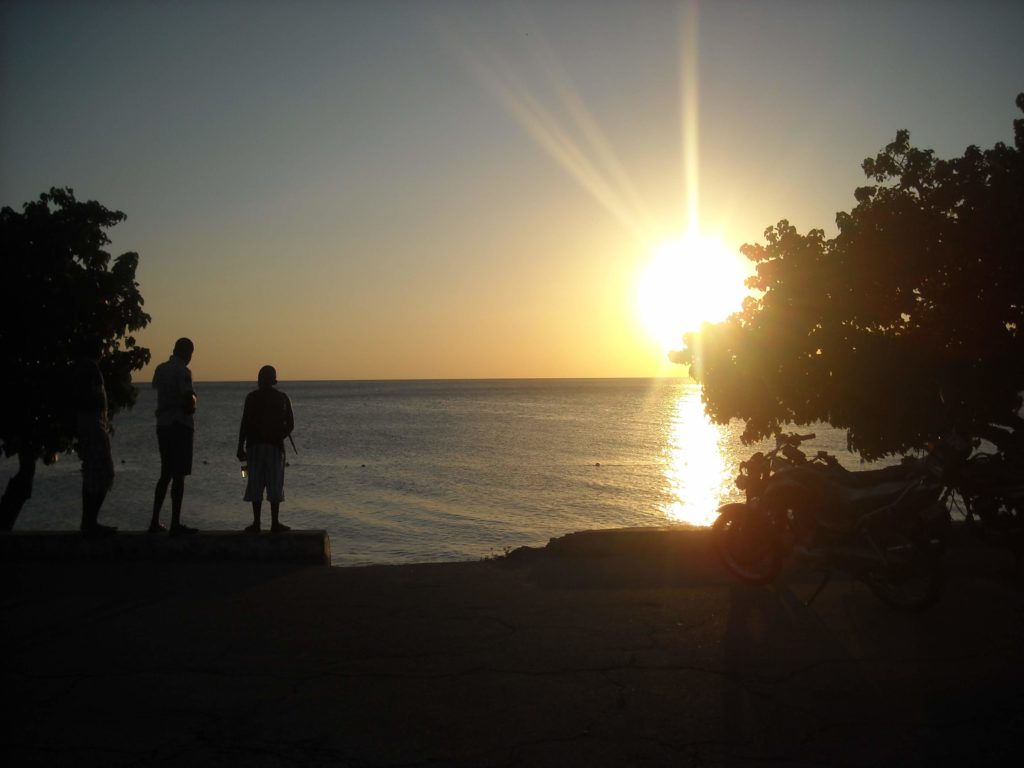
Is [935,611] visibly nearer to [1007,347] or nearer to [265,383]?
[1007,347]

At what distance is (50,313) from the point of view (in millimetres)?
15680

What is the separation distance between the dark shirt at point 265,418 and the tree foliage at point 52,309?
6.97 metres

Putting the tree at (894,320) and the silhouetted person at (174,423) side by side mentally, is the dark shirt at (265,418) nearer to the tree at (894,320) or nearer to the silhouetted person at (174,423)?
the silhouetted person at (174,423)

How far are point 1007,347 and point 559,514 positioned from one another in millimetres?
18372

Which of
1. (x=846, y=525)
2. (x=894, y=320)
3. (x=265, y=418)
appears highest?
(x=894, y=320)

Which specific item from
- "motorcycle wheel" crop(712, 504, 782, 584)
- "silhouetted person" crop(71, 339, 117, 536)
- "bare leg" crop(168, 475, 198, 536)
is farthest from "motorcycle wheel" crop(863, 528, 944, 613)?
"silhouetted person" crop(71, 339, 117, 536)

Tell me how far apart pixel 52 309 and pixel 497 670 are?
13606 millimetres

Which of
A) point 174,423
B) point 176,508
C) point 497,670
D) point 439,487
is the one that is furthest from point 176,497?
point 439,487

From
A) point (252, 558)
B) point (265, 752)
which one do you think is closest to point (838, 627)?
point (265, 752)

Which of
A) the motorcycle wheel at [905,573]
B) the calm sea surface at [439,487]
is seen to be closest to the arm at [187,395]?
the motorcycle wheel at [905,573]

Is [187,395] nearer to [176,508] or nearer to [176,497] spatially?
[176,497]

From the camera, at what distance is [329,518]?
26.0 metres

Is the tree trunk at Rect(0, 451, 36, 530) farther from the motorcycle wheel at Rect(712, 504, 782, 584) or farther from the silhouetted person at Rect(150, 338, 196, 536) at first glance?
the motorcycle wheel at Rect(712, 504, 782, 584)

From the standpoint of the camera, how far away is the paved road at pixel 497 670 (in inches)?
166
